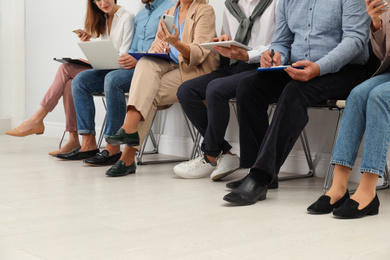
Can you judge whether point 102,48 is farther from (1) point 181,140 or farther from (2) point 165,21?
(1) point 181,140

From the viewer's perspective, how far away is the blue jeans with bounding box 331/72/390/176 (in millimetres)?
1936

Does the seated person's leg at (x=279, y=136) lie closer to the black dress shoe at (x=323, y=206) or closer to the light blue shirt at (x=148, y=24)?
the black dress shoe at (x=323, y=206)

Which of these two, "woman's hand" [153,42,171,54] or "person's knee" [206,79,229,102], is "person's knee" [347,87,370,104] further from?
"woman's hand" [153,42,171,54]

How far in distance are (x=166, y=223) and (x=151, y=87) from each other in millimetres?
1169

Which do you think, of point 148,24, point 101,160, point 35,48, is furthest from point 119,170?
point 35,48

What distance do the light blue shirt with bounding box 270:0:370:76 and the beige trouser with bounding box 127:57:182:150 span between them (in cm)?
65

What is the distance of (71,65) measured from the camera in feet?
11.9

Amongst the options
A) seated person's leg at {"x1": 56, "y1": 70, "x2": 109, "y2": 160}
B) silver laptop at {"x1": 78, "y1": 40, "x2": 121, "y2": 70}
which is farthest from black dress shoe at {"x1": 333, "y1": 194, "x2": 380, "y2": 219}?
seated person's leg at {"x1": 56, "y1": 70, "x2": 109, "y2": 160}

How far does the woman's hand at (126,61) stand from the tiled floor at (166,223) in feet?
2.33

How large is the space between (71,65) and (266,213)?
6.84 ft

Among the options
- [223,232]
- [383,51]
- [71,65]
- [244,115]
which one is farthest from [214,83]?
[71,65]

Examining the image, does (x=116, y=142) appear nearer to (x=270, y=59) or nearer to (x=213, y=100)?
(x=213, y=100)

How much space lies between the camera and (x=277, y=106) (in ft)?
7.07

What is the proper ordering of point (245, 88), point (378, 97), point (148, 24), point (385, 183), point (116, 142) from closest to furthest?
point (378, 97) < point (245, 88) < point (385, 183) < point (116, 142) < point (148, 24)
